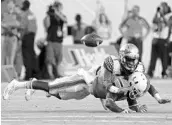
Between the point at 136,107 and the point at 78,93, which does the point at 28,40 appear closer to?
the point at 78,93

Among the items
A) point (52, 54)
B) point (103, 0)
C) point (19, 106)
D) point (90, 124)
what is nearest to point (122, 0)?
point (103, 0)

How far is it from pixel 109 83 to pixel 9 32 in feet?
29.6

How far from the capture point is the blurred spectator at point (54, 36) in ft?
66.4

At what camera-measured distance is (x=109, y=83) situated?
1128 cm

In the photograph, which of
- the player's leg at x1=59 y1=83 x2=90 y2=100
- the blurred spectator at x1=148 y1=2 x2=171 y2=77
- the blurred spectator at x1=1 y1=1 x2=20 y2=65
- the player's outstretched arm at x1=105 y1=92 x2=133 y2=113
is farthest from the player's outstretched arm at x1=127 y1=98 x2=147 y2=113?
the blurred spectator at x1=148 y1=2 x2=171 y2=77

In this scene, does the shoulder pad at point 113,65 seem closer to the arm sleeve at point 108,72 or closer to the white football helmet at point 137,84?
the arm sleeve at point 108,72

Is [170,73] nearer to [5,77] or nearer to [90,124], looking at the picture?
[5,77]

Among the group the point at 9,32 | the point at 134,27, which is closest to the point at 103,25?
the point at 134,27

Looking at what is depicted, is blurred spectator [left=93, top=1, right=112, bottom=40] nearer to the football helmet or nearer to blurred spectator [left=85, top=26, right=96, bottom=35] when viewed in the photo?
blurred spectator [left=85, top=26, right=96, bottom=35]

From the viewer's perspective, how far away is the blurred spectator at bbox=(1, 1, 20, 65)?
19.9 meters

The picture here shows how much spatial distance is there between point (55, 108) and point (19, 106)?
70 centimetres

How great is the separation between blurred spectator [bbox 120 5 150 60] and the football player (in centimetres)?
935

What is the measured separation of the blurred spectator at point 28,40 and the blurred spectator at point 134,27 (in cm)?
230

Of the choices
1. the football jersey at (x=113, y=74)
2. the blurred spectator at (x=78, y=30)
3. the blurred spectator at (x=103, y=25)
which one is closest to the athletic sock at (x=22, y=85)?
the football jersey at (x=113, y=74)
